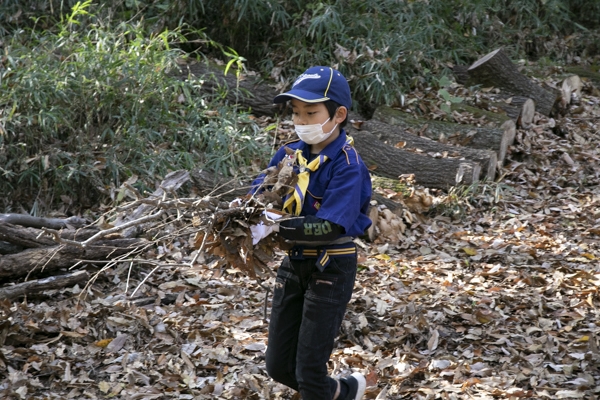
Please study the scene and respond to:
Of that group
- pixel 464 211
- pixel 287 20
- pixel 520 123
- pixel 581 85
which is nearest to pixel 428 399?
pixel 464 211

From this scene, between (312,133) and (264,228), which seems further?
(312,133)

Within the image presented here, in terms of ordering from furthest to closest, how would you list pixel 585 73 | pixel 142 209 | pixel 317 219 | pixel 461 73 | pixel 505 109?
pixel 585 73, pixel 461 73, pixel 505 109, pixel 142 209, pixel 317 219

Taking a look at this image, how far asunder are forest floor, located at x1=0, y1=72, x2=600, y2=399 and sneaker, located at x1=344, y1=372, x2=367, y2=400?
1.17ft

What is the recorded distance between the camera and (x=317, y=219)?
112 inches

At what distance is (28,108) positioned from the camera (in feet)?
20.0

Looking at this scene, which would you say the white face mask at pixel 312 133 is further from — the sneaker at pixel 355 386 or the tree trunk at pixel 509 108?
the tree trunk at pixel 509 108

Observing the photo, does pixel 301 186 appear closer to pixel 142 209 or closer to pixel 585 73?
pixel 142 209

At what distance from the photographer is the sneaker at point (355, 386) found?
10.8 ft

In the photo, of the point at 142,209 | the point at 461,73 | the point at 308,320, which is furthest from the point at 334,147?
the point at 461,73

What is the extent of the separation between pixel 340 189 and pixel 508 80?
6.13 metres

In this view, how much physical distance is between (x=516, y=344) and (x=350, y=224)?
191 cm

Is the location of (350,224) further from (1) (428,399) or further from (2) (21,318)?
(2) (21,318)

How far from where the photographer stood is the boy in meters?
2.90

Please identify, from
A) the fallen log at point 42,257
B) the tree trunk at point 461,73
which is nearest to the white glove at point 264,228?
the fallen log at point 42,257
